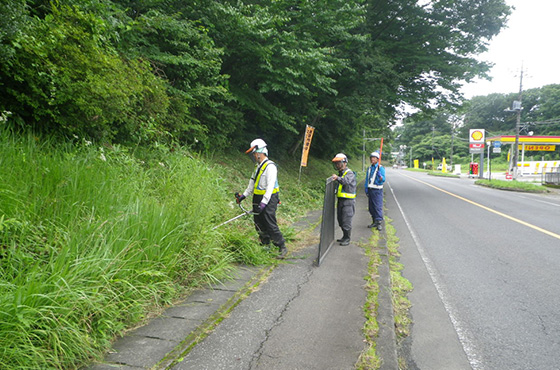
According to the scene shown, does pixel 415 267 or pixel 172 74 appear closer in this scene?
pixel 415 267

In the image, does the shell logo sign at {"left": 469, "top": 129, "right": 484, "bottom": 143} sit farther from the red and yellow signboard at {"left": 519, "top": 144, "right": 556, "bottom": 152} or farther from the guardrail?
the red and yellow signboard at {"left": 519, "top": 144, "right": 556, "bottom": 152}

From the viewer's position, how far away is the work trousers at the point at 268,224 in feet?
15.8

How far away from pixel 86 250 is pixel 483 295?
429cm

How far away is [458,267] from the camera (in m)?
5.01

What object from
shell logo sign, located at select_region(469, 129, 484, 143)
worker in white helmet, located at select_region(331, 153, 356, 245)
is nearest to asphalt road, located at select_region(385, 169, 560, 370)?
worker in white helmet, located at select_region(331, 153, 356, 245)

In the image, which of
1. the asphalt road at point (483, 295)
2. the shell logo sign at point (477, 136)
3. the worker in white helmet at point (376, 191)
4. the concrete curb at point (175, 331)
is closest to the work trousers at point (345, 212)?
the asphalt road at point (483, 295)

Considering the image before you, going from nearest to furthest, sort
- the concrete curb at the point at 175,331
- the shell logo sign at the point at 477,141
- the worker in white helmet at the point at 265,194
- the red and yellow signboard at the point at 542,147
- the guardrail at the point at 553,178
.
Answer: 1. the concrete curb at the point at 175,331
2. the worker in white helmet at the point at 265,194
3. the guardrail at the point at 553,178
4. the shell logo sign at the point at 477,141
5. the red and yellow signboard at the point at 542,147

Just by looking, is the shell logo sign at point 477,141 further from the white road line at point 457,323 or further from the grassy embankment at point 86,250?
the grassy embankment at point 86,250

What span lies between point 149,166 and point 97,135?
0.94 m

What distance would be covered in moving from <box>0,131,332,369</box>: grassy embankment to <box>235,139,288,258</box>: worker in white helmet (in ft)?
1.09

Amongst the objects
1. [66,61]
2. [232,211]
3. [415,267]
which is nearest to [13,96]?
[66,61]

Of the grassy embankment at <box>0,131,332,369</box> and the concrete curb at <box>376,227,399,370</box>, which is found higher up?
the grassy embankment at <box>0,131,332,369</box>

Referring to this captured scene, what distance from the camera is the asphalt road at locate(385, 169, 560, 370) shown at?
2756mm

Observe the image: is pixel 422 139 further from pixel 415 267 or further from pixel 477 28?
pixel 415 267
